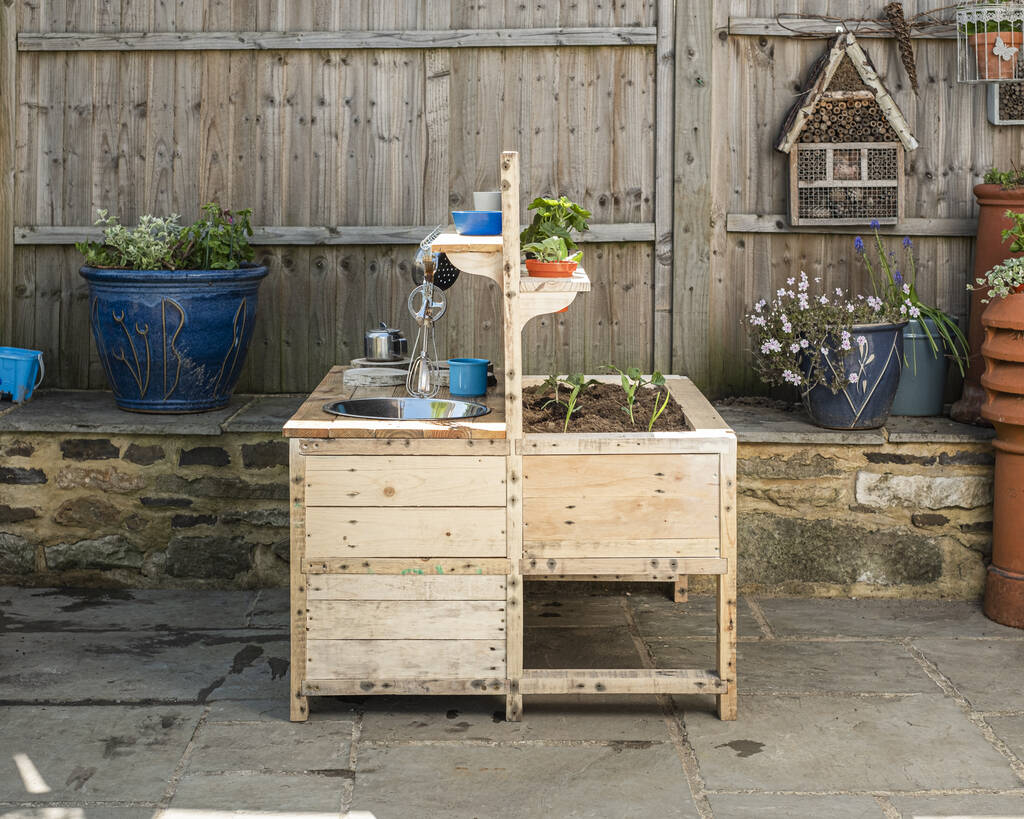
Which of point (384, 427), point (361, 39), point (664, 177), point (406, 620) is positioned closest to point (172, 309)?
point (361, 39)

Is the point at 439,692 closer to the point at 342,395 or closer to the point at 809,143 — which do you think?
the point at 342,395

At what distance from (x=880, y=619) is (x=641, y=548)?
4.42 feet

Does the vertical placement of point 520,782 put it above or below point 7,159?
below

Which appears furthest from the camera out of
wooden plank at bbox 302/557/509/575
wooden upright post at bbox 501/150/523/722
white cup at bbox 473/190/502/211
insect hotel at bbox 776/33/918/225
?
insect hotel at bbox 776/33/918/225

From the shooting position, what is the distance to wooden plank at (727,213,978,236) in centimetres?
525

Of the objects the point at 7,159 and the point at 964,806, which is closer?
the point at 964,806

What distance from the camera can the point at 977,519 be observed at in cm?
477

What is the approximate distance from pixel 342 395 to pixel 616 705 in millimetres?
1261

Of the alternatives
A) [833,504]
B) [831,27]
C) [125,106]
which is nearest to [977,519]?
[833,504]

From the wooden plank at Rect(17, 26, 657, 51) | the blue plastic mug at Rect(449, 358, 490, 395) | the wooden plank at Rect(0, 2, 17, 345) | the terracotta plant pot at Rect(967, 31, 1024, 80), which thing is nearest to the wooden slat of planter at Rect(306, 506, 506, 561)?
the blue plastic mug at Rect(449, 358, 490, 395)

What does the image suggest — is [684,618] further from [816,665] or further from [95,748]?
[95,748]

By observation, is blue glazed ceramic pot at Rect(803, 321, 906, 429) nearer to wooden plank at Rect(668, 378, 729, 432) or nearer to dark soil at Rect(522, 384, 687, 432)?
wooden plank at Rect(668, 378, 729, 432)

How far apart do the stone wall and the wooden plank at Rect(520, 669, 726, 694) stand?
47.4 inches

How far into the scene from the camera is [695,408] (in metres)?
4.07
